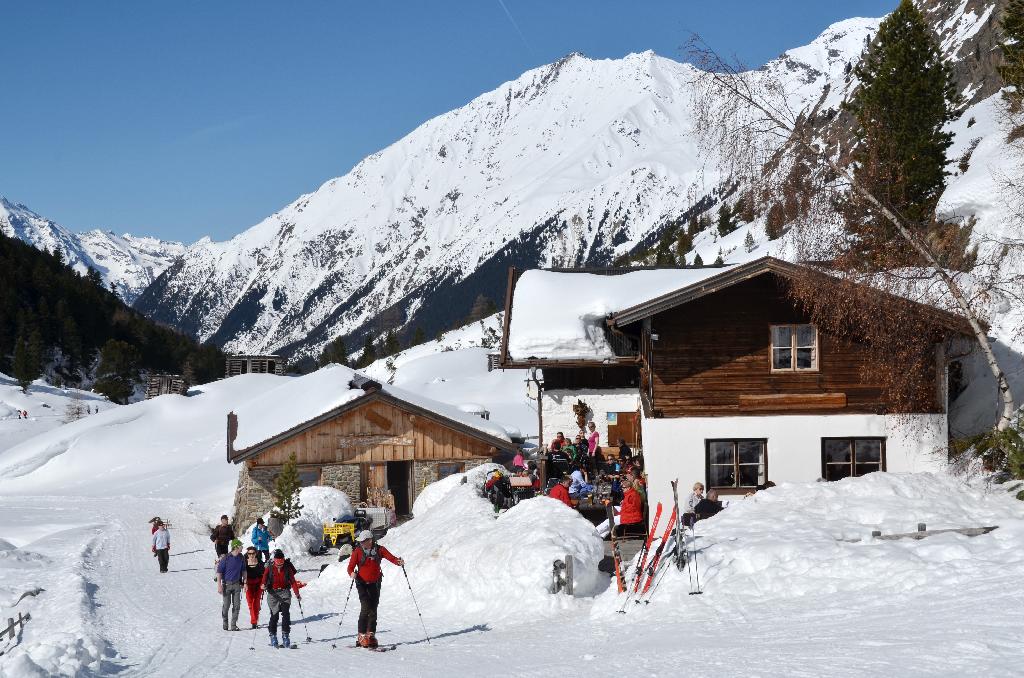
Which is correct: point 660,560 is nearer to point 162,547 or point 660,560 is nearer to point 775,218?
point 775,218

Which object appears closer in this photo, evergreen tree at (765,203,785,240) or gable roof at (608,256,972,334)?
evergreen tree at (765,203,785,240)

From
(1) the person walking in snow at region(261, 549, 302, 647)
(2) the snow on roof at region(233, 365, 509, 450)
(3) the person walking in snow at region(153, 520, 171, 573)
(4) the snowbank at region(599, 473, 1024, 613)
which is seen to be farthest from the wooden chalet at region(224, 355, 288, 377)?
(1) the person walking in snow at region(261, 549, 302, 647)

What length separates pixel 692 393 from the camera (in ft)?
Answer: 74.1

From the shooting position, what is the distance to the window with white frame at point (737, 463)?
22281 millimetres

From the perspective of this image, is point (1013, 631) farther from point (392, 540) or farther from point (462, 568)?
point (392, 540)

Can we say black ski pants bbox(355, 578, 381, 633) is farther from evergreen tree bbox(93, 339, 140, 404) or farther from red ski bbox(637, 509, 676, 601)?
evergreen tree bbox(93, 339, 140, 404)

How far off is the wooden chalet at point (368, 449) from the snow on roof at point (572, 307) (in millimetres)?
6056

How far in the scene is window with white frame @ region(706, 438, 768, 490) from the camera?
22281 mm

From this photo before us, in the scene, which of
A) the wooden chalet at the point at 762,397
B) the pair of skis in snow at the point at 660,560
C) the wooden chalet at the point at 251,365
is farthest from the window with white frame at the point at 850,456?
the wooden chalet at the point at 251,365

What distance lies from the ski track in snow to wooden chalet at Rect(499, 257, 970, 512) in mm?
6658

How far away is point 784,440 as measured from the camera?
73.3 feet

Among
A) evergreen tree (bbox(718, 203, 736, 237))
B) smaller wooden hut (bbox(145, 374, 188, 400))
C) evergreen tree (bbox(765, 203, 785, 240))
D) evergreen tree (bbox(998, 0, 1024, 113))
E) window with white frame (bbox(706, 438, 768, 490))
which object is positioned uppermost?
evergreen tree (bbox(718, 203, 736, 237))

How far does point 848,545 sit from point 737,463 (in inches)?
269

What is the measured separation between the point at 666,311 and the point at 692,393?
1916 millimetres
